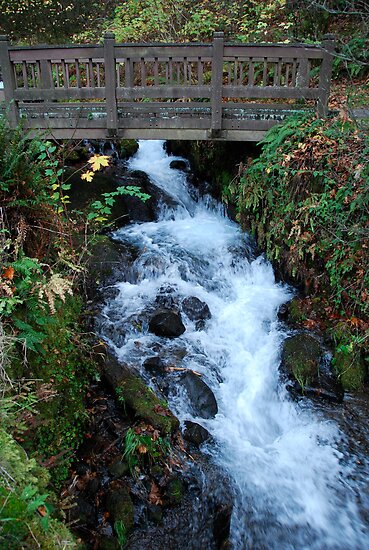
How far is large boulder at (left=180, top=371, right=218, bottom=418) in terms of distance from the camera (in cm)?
559

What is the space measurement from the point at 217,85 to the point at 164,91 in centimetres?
96

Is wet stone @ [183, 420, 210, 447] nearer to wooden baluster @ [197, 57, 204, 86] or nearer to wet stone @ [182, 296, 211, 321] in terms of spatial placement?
wet stone @ [182, 296, 211, 321]

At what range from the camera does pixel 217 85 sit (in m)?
7.60

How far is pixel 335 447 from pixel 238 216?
15.0 feet

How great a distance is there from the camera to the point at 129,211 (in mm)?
9766

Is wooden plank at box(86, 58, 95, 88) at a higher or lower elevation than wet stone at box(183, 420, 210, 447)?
higher

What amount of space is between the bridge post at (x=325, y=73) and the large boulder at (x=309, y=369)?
4.14 metres

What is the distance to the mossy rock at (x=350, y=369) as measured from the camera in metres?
6.07

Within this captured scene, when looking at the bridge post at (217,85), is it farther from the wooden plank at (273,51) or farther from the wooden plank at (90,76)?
the wooden plank at (90,76)

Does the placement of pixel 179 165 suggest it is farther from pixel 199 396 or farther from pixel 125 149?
pixel 199 396

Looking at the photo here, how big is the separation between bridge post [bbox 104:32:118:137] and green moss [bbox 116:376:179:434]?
16.0ft

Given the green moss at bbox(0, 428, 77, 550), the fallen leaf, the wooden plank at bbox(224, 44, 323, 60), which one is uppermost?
the wooden plank at bbox(224, 44, 323, 60)

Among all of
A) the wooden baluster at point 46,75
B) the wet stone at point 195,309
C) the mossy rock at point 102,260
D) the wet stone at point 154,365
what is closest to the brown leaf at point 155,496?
the wet stone at point 154,365

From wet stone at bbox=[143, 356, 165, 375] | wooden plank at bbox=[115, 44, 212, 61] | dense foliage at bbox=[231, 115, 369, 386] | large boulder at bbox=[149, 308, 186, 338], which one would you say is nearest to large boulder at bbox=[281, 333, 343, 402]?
dense foliage at bbox=[231, 115, 369, 386]
